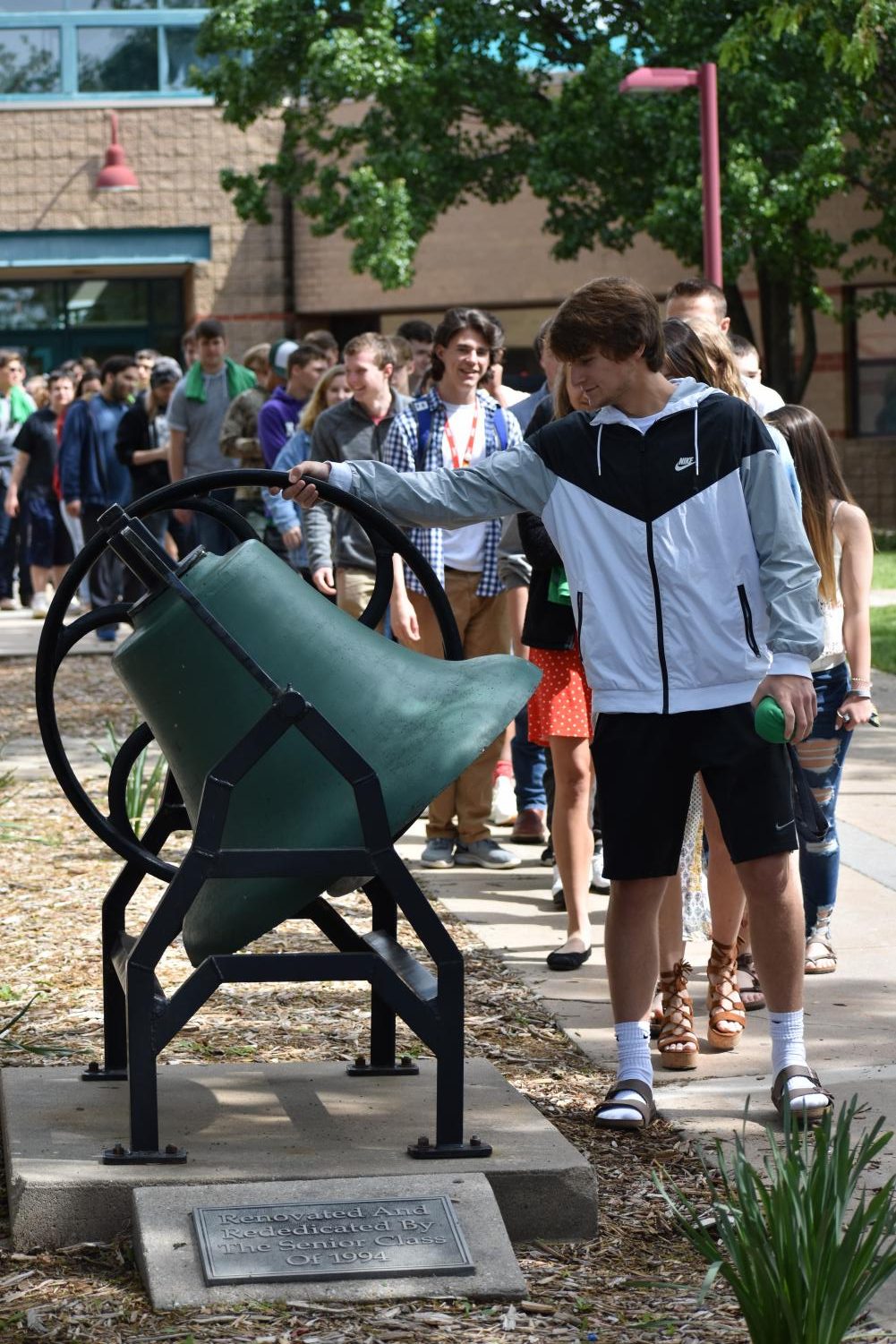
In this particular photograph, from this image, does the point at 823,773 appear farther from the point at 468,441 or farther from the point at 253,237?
the point at 253,237

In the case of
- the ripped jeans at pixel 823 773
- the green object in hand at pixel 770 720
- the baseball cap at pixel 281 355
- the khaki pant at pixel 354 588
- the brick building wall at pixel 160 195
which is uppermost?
the brick building wall at pixel 160 195

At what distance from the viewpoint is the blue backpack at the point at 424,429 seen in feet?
23.3

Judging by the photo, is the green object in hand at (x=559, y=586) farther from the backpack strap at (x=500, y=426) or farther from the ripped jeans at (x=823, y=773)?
the backpack strap at (x=500, y=426)

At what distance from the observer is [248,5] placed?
2377 centimetres

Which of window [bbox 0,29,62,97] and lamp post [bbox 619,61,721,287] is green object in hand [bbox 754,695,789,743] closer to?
lamp post [bbox 619,61,721,287]

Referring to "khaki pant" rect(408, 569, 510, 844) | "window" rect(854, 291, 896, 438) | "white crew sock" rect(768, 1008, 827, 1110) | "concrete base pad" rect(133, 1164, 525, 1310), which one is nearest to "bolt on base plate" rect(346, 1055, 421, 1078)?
"concrete base pad" rect(133, 1164, 525, 1310)

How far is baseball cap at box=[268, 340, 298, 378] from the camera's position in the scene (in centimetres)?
1073

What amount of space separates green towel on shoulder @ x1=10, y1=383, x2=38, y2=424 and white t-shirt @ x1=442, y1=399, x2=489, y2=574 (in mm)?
11221

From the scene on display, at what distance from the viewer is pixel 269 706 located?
11.9ft

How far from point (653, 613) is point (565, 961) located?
192cm

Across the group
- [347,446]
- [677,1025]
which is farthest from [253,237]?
[677,1025]

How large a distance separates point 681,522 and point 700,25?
1944 centimetres

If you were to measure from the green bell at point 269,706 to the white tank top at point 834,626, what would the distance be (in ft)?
5.87

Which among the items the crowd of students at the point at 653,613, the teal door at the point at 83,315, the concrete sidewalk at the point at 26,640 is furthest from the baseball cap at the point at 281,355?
the teal door at the point at 83,315
